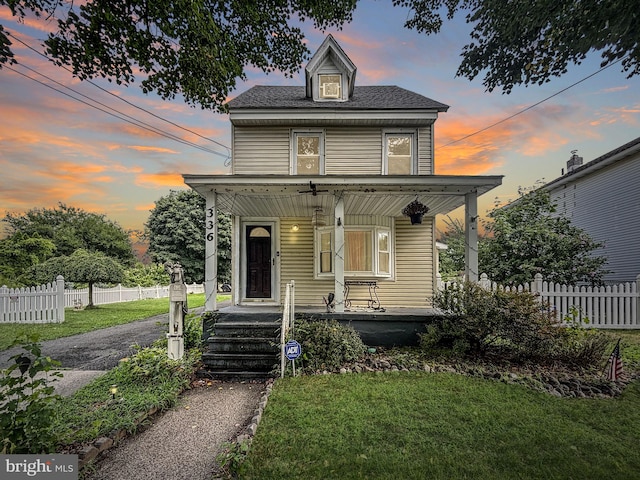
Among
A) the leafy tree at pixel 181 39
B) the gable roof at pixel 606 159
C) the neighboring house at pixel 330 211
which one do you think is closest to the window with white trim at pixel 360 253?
the neighboring house at pixel 330 211

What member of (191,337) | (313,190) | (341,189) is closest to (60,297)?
(191,337)

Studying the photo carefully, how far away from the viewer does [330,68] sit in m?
9.91

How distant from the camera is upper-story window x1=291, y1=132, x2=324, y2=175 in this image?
9.44 m

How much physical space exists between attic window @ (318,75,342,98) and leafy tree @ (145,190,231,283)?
16.3 metres

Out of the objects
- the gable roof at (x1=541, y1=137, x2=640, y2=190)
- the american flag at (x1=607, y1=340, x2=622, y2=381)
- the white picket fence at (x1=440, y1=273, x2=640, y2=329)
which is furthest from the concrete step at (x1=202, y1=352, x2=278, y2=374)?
the gable roof at (x1=541, y1=137, x2=640, y2=190)

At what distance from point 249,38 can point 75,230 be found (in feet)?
103

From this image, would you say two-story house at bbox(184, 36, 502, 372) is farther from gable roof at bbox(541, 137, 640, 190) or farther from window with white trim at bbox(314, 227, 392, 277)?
gable roof at bbox(541, 137, 640, 190)

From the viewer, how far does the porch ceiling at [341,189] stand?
6.77 m

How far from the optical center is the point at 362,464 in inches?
116

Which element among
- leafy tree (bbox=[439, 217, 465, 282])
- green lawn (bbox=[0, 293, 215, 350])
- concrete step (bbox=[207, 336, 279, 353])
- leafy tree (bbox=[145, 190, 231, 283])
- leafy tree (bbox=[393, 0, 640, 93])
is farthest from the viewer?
leafy tree (bbox=[145, 190, 231, 283])

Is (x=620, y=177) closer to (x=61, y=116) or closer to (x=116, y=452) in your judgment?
(x=116, y=452)

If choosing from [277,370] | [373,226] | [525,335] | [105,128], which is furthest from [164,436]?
[105,128]

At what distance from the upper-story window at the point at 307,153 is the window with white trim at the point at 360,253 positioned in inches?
74.7

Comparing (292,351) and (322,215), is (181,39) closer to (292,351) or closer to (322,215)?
(322,215)
